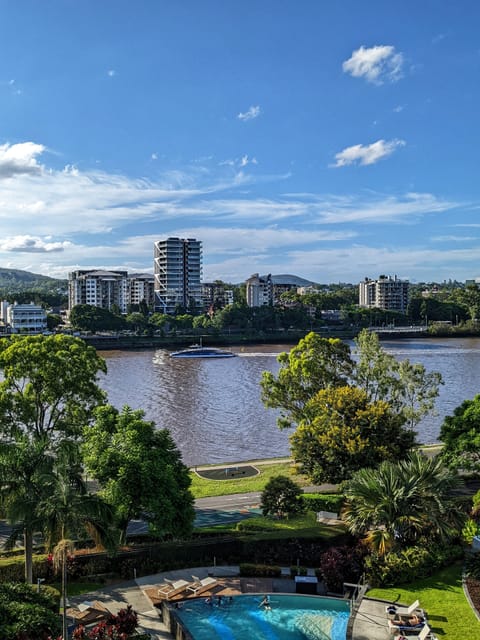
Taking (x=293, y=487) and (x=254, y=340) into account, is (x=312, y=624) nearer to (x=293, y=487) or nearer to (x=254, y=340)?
(x=293, y=487)

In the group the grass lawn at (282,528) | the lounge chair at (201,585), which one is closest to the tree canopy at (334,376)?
the grass lawn at (282,528)

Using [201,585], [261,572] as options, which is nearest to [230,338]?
[261,572]

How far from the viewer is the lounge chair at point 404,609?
14406mm

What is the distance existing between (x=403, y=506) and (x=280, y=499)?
18.0 ft

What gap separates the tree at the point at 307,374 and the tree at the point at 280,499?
9646mm

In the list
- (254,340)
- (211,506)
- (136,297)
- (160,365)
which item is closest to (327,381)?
(211,506)

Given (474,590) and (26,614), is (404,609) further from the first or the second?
(26,614)

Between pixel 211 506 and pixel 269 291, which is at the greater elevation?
pixel 269 291

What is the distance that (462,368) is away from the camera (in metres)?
74.8

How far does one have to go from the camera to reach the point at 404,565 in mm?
16625

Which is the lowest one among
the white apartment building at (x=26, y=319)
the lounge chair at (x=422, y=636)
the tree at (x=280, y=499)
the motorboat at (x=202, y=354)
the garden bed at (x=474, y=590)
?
the garden bed at (x=474, y=590)

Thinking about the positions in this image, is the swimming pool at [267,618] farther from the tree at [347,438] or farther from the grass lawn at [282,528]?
the tree at [347,438]

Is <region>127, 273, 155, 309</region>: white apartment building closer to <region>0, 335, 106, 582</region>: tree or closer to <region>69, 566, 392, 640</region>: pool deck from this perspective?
<region>0, 335, 106, 582</region>: tree

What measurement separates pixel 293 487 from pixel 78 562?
8.20 m
